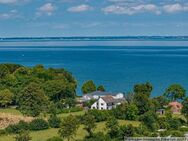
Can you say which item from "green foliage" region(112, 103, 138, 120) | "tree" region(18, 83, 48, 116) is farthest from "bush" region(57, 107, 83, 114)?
"green foliage" region(112, 103, 138, 120)

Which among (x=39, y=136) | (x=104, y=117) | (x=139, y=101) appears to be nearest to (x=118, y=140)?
(x=39, y=136)

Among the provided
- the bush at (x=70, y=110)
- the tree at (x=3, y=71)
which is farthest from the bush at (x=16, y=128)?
the tree at (x=3, y=71)

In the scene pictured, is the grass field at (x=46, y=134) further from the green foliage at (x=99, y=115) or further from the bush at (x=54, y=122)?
the green foliage at (x=99, y=115)

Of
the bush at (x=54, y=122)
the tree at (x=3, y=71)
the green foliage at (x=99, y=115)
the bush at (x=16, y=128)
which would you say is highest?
the tree at (x=3, y=71)

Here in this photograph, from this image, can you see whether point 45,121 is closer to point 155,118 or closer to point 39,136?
point 39,136

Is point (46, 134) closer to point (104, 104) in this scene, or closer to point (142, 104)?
point (142, 104)

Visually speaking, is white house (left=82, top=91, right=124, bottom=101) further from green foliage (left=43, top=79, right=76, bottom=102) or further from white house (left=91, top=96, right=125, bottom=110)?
white house (left=91, top=96, right=125, bottom=110)
